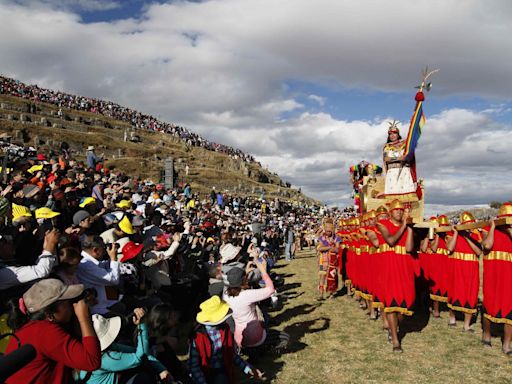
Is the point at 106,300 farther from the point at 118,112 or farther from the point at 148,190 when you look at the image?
the point at 118,112

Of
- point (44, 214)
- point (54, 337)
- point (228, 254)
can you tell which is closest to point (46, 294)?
point (54, 337)

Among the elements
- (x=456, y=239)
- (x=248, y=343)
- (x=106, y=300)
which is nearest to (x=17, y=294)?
(x=106, y=300)

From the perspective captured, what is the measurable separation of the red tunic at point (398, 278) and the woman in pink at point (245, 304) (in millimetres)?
2111

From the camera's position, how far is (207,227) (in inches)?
525

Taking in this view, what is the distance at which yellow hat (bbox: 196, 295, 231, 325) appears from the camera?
14.4 ft

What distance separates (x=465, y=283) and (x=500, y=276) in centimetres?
132

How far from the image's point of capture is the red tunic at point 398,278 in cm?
657

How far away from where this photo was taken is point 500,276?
6.07m

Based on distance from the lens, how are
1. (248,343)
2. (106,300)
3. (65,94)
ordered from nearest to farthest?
(106,300)
(248,343)
(65,94)

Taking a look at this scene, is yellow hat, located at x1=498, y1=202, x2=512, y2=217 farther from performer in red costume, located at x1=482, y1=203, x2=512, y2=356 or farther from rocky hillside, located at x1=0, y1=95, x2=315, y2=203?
rocky hillside, located at x1=0, y1=95, x2=315, y2=203

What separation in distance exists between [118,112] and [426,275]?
60.0 meters

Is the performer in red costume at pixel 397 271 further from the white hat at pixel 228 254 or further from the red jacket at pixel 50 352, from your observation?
the red jacket at pixel 50 352

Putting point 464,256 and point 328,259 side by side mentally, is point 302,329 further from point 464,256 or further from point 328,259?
point 464,256

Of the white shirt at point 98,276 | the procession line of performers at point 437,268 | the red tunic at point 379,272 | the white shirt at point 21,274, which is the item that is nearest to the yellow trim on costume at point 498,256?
the procession line of performers at point 437,268
